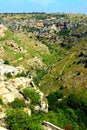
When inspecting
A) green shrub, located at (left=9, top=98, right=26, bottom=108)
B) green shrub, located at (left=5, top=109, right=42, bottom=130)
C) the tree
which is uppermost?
the tree

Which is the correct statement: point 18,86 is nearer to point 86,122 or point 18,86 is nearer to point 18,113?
point 86,122

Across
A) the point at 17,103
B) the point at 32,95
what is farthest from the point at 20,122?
the point at 32,95

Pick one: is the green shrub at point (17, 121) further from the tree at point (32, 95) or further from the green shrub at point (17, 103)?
the tree at point (32, 95)

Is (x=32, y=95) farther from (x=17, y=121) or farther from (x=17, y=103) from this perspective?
(x=17, y=121)

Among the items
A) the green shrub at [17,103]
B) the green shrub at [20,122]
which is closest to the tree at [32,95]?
the green shrub at [17,103]

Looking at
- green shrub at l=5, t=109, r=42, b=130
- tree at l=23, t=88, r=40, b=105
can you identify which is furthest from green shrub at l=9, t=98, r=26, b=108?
green shrub at l=5, t=109, r=42, b=130

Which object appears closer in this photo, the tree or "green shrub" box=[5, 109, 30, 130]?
"green shrub" box=[5, 109, 30, 130]

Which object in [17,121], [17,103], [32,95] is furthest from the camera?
[32,95]

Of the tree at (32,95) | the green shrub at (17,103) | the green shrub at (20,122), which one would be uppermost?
the tree at (32,95)

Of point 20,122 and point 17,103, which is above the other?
point 17,103

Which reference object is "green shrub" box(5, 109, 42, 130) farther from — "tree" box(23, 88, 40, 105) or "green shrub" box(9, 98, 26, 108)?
"tree" box(23, 88, 40, 105)

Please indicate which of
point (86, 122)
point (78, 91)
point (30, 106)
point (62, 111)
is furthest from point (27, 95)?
point (78, 91)
